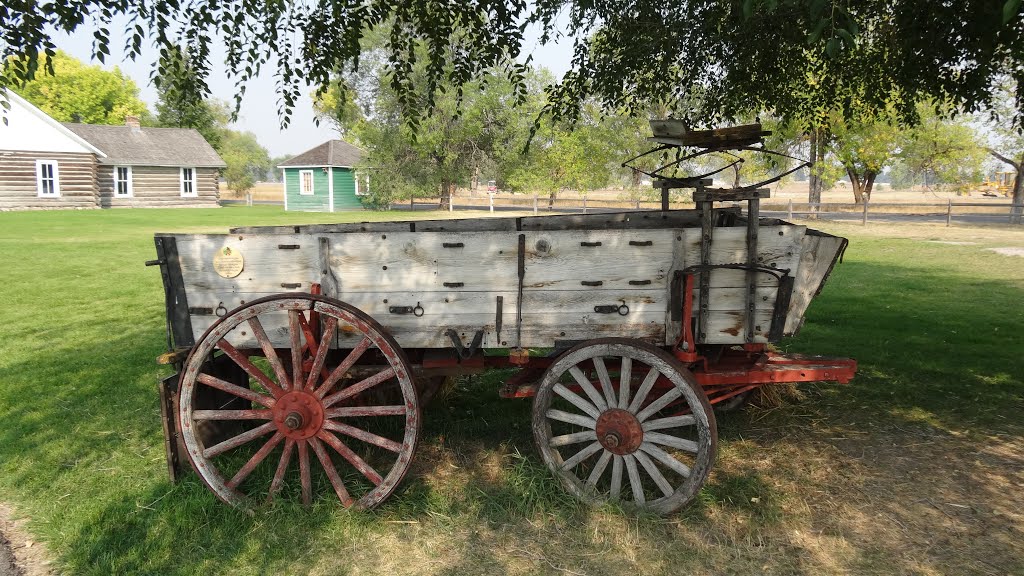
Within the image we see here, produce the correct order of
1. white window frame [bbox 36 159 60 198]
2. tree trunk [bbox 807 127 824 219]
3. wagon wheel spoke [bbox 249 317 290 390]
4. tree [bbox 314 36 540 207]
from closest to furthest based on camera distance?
wagon wheel spoke [bbox 249 317 290 390], tree trunk [bbox 807 127 824 219], white window frame [bbox 36 159 60 198], tree [bbox 314 36 540 207]

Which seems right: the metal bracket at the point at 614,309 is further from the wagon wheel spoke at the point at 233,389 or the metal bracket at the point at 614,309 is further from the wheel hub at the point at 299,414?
the wagon wheel spoke at the point at 233,389

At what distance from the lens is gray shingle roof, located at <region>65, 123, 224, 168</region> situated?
37978 millimetres

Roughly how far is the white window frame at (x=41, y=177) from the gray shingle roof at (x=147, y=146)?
7.67 ft

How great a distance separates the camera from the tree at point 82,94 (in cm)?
5066

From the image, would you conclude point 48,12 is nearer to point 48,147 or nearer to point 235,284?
point 235,284

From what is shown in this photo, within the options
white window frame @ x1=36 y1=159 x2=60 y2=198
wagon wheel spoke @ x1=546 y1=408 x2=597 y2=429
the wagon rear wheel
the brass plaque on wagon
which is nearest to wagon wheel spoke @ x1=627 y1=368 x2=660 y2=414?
the wagon rear wheel

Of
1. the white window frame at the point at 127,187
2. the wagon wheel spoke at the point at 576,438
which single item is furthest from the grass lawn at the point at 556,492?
the white window frame at the point at 127,187

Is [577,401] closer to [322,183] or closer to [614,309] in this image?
[614,309]

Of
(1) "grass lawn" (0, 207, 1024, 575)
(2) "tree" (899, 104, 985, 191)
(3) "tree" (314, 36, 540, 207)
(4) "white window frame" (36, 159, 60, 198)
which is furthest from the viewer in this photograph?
(3) "tree" (314, 36, 540, 207)

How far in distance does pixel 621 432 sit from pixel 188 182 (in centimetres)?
4273

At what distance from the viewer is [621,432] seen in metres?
3.46

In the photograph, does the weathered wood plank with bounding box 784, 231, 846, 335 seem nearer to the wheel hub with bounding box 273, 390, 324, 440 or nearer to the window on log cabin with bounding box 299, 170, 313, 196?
the wheel hub with bounding box 273, 390, 324, 440

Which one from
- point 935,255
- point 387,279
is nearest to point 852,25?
point 387,279

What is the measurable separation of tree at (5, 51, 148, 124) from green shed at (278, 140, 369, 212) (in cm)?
1919
